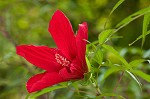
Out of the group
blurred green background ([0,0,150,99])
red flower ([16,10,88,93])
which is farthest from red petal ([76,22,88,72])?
blurred green background ([0,0,150,99])

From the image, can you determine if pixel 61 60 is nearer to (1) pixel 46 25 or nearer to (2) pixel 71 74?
(2) pixel 71 74

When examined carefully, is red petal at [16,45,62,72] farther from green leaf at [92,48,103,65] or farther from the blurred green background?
the blurred green background

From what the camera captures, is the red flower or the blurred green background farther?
the blurred green background

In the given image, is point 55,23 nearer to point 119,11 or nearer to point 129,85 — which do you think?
point 129,85

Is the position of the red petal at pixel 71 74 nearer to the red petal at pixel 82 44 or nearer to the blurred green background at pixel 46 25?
the red petal at pixel 82 44

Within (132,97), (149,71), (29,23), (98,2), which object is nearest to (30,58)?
(132,97)

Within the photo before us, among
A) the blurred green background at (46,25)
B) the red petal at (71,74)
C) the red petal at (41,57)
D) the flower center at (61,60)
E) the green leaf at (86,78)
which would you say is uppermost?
the blurred green background at (46,25)

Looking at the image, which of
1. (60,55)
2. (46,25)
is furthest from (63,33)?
(46,25)

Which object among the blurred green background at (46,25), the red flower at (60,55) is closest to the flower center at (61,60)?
the red flower at (60,55)
